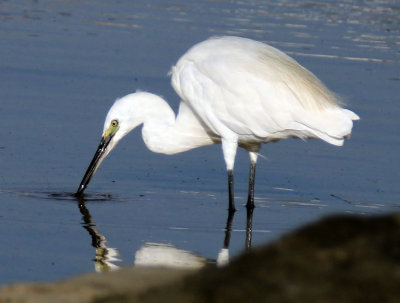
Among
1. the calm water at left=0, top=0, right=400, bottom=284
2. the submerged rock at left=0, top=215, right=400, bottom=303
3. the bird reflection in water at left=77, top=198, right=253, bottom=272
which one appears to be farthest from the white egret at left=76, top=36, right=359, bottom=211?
the submerged rock at left=0, top=215, right=400, bottom=303

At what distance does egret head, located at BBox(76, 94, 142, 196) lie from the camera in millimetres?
9820

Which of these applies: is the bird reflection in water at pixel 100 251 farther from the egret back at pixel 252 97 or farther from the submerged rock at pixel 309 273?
the submerged rock at pixel 309 273

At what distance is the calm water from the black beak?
12cm

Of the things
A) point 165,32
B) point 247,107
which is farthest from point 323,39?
point 247,107

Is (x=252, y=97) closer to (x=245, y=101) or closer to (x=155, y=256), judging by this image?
(x=245, y=101)

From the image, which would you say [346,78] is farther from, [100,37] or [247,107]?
[247,107]

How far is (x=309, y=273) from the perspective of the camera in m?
3.52

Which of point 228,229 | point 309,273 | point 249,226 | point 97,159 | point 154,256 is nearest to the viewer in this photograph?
point 309,273

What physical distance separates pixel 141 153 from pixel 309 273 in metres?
7.98

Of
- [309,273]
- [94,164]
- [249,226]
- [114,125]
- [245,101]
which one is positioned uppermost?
[309,273]

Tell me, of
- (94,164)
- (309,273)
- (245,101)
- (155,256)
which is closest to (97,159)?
(94,164)

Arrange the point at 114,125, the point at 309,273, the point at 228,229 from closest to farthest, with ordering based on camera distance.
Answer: the point at 309,273, the point at 228,229, the point at 114,125

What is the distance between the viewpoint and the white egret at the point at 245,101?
9.59 meters

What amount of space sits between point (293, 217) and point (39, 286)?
5367 mm
